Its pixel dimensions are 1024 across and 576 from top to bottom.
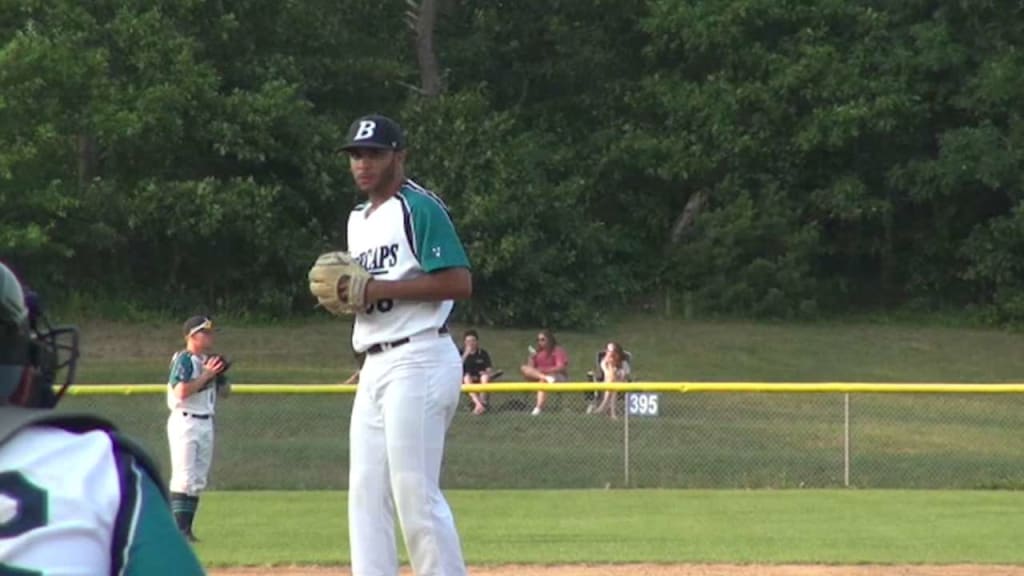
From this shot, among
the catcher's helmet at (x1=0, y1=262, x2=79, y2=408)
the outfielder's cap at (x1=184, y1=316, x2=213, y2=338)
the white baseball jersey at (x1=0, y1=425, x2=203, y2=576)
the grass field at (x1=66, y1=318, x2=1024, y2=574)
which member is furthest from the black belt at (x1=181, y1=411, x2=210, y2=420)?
the white baseball jersey at (x1=0, y1=425, x2=203, y2=576)

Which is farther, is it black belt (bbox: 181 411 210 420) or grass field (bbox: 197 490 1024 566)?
black belt (bbox: 181 411 210 420)

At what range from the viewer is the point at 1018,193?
120ft

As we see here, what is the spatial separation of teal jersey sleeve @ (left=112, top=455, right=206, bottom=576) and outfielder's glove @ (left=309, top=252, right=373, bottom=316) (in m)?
4.20

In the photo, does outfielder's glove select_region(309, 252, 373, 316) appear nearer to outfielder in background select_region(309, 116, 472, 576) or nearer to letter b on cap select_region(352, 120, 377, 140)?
outfielder in background select_region(309, 116, 472, 576)

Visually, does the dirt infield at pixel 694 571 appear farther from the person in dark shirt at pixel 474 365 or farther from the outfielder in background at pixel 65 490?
the person in dark shirt at pixel 474 365

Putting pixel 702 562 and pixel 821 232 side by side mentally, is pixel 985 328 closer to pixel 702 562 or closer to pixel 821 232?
pixel 821 232

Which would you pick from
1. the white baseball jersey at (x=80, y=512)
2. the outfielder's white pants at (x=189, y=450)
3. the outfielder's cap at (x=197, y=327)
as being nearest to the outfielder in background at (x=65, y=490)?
the white baseball jersey at (x=80, y=512)

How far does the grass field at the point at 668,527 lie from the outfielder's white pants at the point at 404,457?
4.36 meters

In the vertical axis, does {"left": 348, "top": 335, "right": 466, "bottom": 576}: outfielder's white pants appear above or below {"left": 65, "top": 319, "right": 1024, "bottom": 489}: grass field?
above

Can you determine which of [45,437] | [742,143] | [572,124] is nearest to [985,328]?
[742,143]

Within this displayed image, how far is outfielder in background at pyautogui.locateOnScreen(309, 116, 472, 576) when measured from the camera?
253 inches

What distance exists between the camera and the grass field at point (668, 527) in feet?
37.4

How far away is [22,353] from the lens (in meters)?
2.25

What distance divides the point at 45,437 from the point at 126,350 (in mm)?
27815
